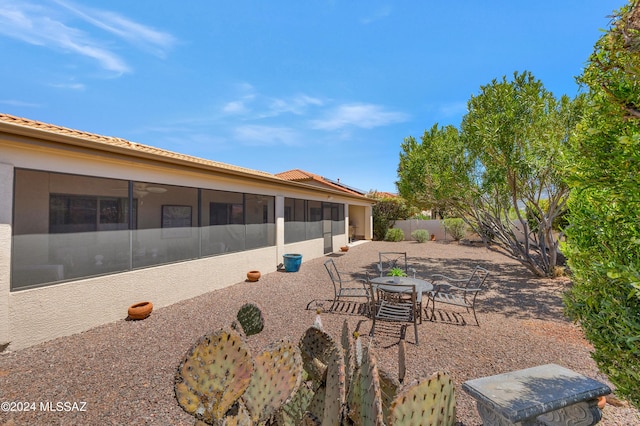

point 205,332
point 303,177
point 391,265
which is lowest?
point 205,332

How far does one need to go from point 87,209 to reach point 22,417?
368 centimetres

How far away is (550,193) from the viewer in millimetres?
9461

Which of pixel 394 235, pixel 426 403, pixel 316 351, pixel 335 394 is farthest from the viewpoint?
pixel 394 235

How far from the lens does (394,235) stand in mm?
21828

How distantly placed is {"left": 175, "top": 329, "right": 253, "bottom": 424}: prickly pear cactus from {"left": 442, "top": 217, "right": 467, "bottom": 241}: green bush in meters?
22.7

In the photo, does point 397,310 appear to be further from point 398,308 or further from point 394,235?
point 394,235

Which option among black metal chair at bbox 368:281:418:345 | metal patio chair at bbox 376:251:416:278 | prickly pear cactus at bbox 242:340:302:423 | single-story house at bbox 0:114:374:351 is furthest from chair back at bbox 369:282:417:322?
single-story house at bbox 0:114:374:351

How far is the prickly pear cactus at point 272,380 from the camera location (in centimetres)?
167

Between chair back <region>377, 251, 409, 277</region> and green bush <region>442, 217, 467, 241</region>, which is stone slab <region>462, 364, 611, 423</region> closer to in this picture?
chair back <region>377, 251, 409, 277</region>

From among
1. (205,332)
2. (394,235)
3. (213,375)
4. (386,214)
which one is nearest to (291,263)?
(205,332)

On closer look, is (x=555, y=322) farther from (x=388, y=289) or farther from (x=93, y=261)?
(x=93, y=261)

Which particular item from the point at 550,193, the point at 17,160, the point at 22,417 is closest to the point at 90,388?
the point at 22,417

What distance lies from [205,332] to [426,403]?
507 cm

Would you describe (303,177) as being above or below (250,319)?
above
